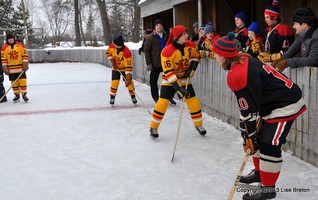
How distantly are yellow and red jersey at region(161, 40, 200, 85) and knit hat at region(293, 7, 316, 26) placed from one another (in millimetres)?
1658

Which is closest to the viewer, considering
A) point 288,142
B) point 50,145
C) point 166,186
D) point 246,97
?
point 246,97

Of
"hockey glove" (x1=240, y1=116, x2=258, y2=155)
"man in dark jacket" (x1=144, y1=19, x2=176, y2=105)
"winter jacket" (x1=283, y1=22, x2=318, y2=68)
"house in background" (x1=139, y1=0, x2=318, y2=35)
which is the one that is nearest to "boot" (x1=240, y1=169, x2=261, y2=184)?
"hockey glove" (x1=240, y1=116, x2=258, y2=155)

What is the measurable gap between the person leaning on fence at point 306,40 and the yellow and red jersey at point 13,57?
6.71 m

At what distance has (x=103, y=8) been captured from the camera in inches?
1140

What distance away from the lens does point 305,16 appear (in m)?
4.09

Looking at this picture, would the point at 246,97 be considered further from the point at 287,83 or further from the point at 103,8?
the point at 103,8

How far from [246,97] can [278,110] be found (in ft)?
1.04

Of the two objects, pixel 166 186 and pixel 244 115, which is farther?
pixel 166 186

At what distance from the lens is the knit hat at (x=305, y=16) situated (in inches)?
160

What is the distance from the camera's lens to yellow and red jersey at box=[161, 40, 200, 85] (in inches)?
198

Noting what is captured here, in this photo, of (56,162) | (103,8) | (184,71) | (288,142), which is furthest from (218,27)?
(103,8)

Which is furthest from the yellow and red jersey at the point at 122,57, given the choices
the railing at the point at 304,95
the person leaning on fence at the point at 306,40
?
the person leaning on fence at the point at 306,40

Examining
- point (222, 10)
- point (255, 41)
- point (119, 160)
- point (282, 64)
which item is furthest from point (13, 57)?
point (282, 64)

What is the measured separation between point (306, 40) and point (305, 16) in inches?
10.7
